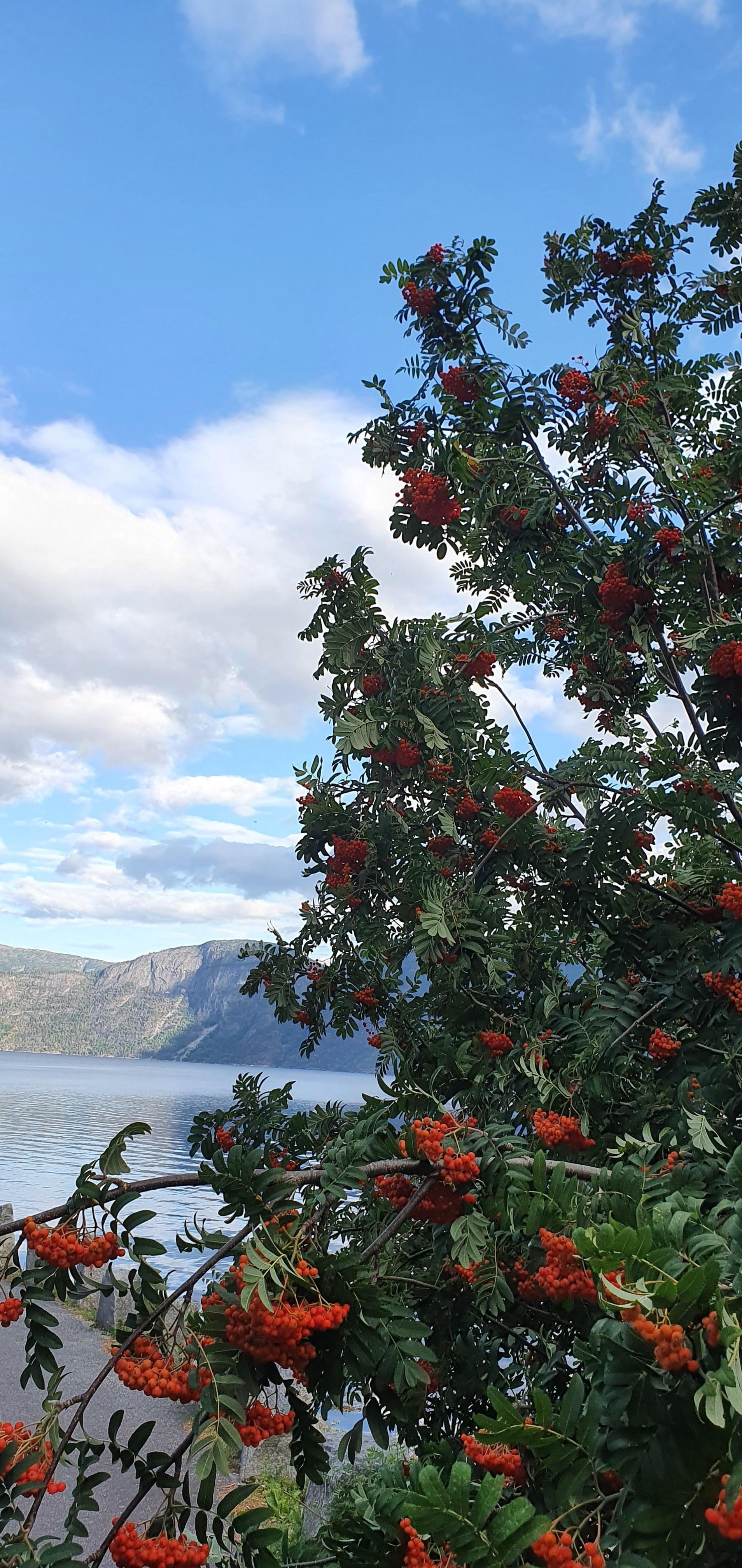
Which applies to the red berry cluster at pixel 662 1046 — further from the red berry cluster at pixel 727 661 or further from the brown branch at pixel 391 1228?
the brown branch at pixel 391 1228

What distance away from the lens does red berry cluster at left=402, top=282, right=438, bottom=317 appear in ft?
16.4

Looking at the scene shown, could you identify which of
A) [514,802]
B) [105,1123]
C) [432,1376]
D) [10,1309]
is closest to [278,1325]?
[10,1309]

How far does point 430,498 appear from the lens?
186 inches

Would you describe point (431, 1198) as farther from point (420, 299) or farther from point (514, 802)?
point (420, 299)

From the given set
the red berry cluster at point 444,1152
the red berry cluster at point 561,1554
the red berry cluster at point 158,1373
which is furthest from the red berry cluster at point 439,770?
the red berry cluster at point 561,1554

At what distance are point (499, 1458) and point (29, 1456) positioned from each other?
0.87 metres

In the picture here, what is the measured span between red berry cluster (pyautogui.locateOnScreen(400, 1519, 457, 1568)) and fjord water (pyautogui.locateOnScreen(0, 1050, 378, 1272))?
709mm

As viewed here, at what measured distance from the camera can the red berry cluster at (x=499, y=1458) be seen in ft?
6.15

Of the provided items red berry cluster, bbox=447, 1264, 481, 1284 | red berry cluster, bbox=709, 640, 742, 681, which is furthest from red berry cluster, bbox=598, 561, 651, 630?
red berry cluster, bbox=447, 1264, 481, 1284

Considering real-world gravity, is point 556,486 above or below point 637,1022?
above

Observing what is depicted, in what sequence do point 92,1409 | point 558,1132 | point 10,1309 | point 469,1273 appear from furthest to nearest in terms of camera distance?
point 92,1409 < point 558,1132 < point 469,1273 < point 10,1309

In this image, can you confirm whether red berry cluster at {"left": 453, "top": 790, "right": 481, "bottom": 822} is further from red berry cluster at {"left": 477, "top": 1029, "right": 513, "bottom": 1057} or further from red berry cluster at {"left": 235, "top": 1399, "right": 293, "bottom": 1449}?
red berry cluster at {"left": 235, "top": 1399, "right": 293, "bottom": 1449}

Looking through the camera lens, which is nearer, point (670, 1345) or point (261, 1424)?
point (670, 1345)

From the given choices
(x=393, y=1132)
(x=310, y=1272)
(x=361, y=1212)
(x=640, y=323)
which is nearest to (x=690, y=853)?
(x=361, y=1212)
